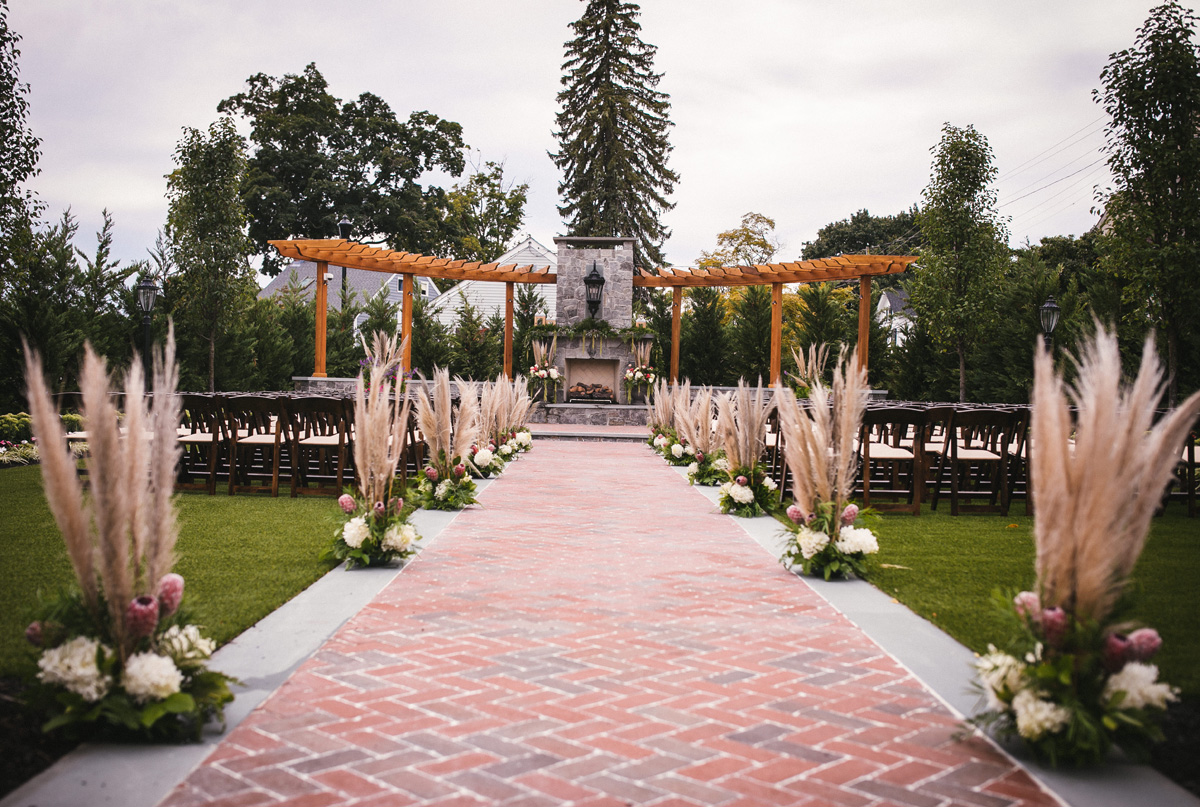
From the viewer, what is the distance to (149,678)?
95.0 inches

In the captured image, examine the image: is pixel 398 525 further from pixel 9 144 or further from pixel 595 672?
pixel 9 144

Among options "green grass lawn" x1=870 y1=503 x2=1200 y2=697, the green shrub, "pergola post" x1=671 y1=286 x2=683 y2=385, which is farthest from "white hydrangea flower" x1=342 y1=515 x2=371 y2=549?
"pergola post" x1=671 y1=286 x2=683 y2=385

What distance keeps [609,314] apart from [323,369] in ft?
22.3

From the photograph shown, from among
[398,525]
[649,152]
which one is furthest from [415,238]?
[398,525]

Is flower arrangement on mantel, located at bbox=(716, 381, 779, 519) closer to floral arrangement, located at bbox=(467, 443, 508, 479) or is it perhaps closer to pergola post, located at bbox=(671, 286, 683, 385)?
floral arrangement, located at bbox=(467, 443, 508, 479)

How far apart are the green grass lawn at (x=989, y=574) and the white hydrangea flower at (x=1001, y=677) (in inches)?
9.5

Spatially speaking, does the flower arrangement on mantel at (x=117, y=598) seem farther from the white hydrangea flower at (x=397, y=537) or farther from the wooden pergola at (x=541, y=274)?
the wooden pergola at (x=541, y=274)

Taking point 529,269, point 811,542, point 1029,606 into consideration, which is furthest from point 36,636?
point 529,269

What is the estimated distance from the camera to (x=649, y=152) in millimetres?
34250

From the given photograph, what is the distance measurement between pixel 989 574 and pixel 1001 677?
2.68 meters

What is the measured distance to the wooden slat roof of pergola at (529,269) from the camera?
17172mm

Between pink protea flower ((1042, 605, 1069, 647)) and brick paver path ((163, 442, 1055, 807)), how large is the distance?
39cm

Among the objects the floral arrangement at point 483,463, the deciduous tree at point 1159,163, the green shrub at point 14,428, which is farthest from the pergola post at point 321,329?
the deciduous tree at point 1159,163

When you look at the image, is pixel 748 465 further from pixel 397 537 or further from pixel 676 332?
pixel 676 332
